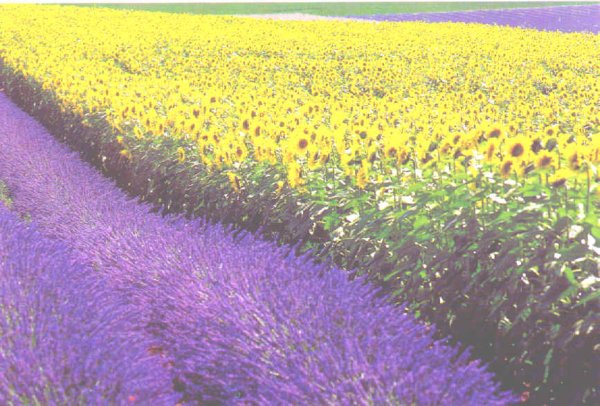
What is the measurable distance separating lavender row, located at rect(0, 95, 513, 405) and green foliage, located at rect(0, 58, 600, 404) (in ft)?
0.63

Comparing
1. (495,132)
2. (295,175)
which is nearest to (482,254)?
(495,132)

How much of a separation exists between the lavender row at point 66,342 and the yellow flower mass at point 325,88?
131 cm

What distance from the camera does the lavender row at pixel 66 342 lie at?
2213 millimetres

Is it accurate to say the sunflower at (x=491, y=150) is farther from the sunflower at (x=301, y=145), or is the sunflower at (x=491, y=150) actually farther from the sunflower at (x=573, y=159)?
the sunflower at (x=301, y=145)

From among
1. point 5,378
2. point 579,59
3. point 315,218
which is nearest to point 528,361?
point 315,218

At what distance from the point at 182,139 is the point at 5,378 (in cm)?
329

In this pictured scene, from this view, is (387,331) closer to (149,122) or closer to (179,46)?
(149,122)

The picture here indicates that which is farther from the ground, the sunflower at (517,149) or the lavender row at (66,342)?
the sunflower at (517,149)

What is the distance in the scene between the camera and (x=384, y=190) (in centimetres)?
359

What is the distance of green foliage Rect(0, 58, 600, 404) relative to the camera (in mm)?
2666

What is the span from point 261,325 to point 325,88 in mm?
7601

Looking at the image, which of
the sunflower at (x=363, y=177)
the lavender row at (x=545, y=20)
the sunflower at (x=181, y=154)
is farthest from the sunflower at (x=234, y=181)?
the lavender row at (x=545, y=20)

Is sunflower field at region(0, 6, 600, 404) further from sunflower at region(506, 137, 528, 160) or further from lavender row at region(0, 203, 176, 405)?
lavender row at region(0, 203, 176, 405)

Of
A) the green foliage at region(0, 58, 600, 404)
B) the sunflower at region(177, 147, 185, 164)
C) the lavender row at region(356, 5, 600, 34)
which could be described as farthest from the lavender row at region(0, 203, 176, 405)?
the lavender row at region(356, 5, 600, 34)
